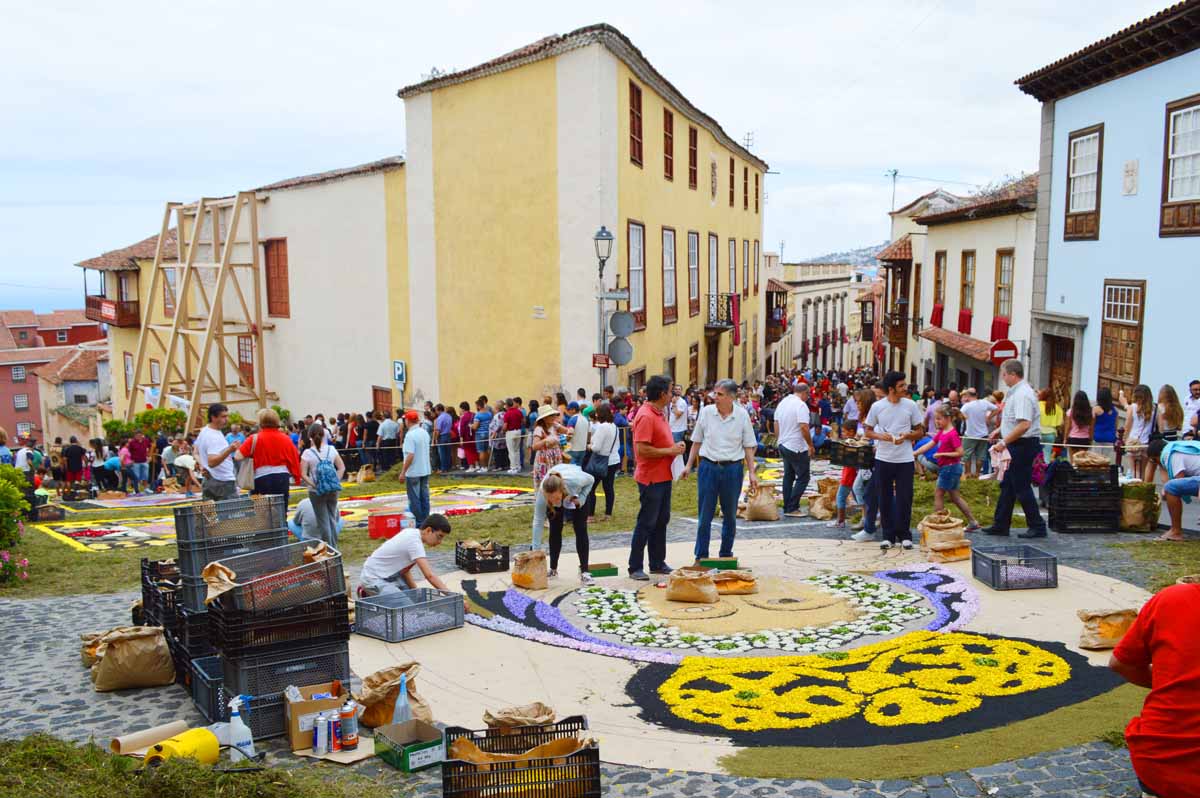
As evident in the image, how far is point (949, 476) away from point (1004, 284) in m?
17.5

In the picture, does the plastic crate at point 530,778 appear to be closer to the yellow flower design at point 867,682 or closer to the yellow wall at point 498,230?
the yellow flower design at point 867,682

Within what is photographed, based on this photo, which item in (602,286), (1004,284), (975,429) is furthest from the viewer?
(1004,284)

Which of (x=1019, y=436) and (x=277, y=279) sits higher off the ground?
(x=277, y=279)

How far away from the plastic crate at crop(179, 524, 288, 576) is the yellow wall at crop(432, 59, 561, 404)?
15476mm

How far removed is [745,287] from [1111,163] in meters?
23.5

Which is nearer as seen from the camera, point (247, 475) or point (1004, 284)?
point (247, 475)

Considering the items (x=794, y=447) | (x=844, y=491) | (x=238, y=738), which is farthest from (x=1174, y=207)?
(x=238, y=738)

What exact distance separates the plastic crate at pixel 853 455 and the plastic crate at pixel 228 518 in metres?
6.77

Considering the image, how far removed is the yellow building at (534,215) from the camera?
22.5 metres

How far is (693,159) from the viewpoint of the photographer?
31.5m

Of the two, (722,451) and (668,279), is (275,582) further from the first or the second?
(668,279)

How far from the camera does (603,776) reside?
5.68 m

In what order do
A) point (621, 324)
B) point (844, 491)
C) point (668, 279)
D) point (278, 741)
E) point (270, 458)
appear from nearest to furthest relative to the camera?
point (278, 741)
point (270, 458)
point (844, 491)
point (621, 324)
point (668, 279)

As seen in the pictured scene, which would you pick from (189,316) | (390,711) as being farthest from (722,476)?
(189,316)
